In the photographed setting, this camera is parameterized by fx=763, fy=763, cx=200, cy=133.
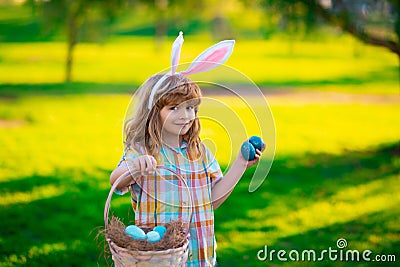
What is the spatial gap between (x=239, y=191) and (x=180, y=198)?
113 inches

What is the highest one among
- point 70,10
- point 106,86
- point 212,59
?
point 212,59

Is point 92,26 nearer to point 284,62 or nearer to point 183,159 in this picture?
point 284,62

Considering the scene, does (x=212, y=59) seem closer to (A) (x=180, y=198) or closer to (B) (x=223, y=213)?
(A) (x=180, y=198)

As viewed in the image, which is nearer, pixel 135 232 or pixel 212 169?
pixel 135 232

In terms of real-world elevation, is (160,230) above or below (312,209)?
above

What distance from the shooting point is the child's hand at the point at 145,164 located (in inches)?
91.8

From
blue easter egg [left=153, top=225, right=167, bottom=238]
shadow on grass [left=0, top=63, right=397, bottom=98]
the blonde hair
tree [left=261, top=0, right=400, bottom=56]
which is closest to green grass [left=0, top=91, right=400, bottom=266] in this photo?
the blonde hair

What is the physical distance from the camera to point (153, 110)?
2498 mm

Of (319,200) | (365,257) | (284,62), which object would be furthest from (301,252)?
(284,62)

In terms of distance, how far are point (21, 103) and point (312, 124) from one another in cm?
362

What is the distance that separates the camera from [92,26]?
11.4 m

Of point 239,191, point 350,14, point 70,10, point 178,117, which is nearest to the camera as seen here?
point 178,117

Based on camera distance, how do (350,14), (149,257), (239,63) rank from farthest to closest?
1. (239,63)
2. (350,14)
3. (149,257)

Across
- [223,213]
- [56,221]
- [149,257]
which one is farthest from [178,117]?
[223,213]
